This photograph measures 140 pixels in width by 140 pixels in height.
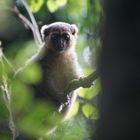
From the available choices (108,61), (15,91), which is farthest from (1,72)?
(108,61)

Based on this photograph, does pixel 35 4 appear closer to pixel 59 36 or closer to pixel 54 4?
pixel 54 4

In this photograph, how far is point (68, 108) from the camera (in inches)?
253

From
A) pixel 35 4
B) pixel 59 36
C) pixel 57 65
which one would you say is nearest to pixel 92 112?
pixel 57 65

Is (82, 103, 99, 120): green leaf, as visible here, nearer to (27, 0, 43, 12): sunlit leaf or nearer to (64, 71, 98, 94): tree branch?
(64, 71, 98, 94): tree branch

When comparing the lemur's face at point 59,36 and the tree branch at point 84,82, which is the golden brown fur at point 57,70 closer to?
the lemur's face at point 59,36

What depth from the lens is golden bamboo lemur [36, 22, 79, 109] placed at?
607 cm

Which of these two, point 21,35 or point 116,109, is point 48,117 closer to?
point 116,109

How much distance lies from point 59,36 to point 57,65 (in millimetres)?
807

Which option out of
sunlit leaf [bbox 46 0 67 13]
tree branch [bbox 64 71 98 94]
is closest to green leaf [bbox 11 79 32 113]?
tree branch [bbox 64 71 98 94]

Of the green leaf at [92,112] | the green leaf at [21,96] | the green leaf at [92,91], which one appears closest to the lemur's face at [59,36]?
the green leaf at [92,91]

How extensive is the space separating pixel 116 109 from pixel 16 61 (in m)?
1.26

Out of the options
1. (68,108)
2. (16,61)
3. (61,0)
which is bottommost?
(68,108)

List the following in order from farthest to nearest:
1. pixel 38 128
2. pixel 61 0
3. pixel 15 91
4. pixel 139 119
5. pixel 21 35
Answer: pixel 21 35 → pixel 61 0 → pixel 15 91 → pixel 38 128 → pixel 139 119

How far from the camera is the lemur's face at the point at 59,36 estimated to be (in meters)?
6.68
